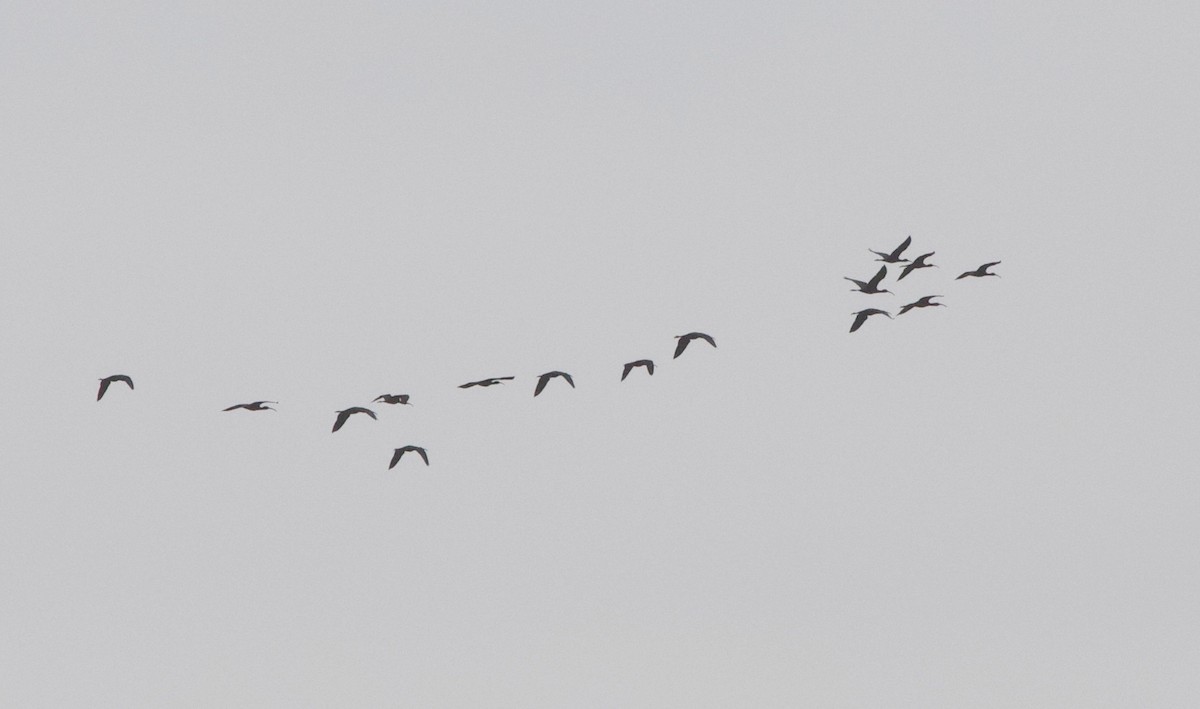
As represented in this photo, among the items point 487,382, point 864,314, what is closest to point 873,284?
point 864,314

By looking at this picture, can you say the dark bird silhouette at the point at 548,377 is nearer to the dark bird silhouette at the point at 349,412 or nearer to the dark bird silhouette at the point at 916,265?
the dark bird silhouette at the point at 349,412

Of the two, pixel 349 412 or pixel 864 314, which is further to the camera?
pixel 864 314

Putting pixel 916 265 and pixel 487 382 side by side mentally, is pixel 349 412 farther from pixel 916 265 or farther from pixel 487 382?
pixel 916 265

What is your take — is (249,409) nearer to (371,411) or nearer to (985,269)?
(371,411)

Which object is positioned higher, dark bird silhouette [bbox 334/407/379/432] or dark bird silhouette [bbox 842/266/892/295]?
dark bird silhouette [bbox 842/266/892/295]

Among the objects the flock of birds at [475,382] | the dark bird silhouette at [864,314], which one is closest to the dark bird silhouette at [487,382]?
the flock of birds at [475,382]

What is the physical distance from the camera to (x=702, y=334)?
190 feet

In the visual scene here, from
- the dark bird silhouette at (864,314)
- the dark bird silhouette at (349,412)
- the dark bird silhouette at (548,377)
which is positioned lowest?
the dark bird silhouette at (349,412)

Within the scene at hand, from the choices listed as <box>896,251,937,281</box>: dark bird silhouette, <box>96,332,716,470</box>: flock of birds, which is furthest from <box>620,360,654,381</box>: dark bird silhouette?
<box>896,251,937,281</box>: dark bird silhouette

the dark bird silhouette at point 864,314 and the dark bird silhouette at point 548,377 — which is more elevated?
the dark bird silhouette at point 864,314

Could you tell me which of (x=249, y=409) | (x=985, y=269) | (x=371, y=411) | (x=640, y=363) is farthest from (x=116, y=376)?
(x=985, y=269)

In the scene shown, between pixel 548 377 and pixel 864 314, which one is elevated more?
pixel 864 314

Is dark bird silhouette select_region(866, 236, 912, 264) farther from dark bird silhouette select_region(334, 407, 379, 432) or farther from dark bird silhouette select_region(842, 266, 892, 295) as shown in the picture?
dark bird silhouette select_region(334, 407, 379, 432)

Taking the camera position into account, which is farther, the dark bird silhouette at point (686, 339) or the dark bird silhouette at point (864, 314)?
the dark bird silhouette at point (864, 314)
